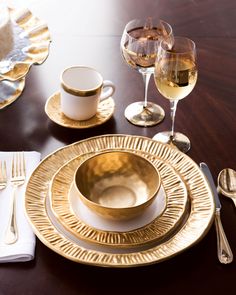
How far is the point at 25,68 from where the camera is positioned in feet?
2.78

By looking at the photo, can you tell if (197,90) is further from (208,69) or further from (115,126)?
(115,126)

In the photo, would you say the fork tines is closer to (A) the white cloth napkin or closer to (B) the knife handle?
(A) the white cloth napkin

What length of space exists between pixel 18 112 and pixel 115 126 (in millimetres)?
172

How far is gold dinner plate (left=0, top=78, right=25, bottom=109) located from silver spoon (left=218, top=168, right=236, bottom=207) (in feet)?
1.22

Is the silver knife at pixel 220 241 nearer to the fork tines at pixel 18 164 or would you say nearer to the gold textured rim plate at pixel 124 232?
the gold textured rim plate at pixel 124 232

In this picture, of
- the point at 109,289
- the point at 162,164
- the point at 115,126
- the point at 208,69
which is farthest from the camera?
the point at 208,69

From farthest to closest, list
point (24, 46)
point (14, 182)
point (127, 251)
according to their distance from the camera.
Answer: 1. point (24, 46)
2. point (14, 182)
3. point (127, 251)

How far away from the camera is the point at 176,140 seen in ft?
2.65

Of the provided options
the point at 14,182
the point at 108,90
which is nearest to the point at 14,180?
the point at 14,182

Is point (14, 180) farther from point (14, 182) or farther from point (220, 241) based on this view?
point (220, 241)

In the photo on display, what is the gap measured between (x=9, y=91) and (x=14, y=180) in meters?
0.22

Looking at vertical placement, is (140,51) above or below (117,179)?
above

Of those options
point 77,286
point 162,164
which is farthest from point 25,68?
point 77,286

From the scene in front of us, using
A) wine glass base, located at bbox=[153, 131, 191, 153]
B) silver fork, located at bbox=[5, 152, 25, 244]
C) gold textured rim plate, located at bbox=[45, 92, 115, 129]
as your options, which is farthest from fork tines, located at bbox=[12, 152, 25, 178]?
wine glass base, located at bbox=[153, 131, 191, 153]
